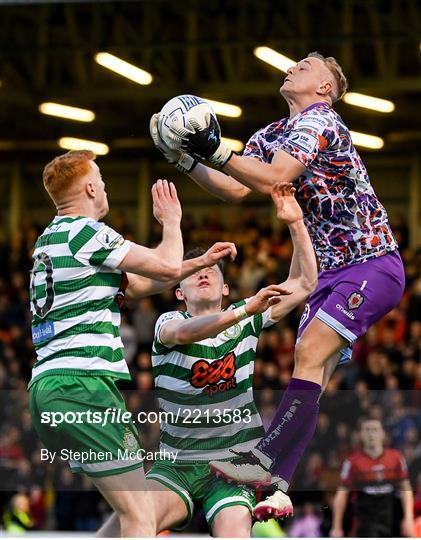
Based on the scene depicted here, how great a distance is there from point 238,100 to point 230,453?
1494cm

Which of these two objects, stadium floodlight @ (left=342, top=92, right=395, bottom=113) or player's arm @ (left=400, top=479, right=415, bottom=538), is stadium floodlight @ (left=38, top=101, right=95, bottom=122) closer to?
stadium floodlight @ (left=342, top=92, right=395, bottom=113)

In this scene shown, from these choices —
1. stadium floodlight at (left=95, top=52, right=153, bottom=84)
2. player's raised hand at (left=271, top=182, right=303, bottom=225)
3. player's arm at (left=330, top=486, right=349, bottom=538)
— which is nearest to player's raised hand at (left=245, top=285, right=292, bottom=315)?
player's raised hand at (left=271, top=182, right=303, bottom=225)

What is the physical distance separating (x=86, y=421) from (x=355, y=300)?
5.31 ft

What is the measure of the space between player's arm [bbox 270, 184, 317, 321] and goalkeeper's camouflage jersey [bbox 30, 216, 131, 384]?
3.08 ft

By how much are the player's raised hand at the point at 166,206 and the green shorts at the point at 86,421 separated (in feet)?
2.61

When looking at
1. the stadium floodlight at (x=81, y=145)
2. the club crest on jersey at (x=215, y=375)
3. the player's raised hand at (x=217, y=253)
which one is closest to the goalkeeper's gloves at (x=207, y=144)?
the player's raised hand at (x=217, y=253)

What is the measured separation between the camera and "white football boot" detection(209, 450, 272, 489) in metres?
6.99

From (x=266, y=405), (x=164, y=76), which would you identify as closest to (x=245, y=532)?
(x=266, y=405)

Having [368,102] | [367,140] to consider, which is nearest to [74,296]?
[368,102]

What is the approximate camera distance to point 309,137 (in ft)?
22.6

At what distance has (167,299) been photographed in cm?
1772

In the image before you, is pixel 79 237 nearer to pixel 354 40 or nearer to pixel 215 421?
pixel 215 421

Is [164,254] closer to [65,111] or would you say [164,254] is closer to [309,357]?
[309,357]

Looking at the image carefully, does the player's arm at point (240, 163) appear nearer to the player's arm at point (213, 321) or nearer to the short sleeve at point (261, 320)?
the player's arm at point (213, 321)
